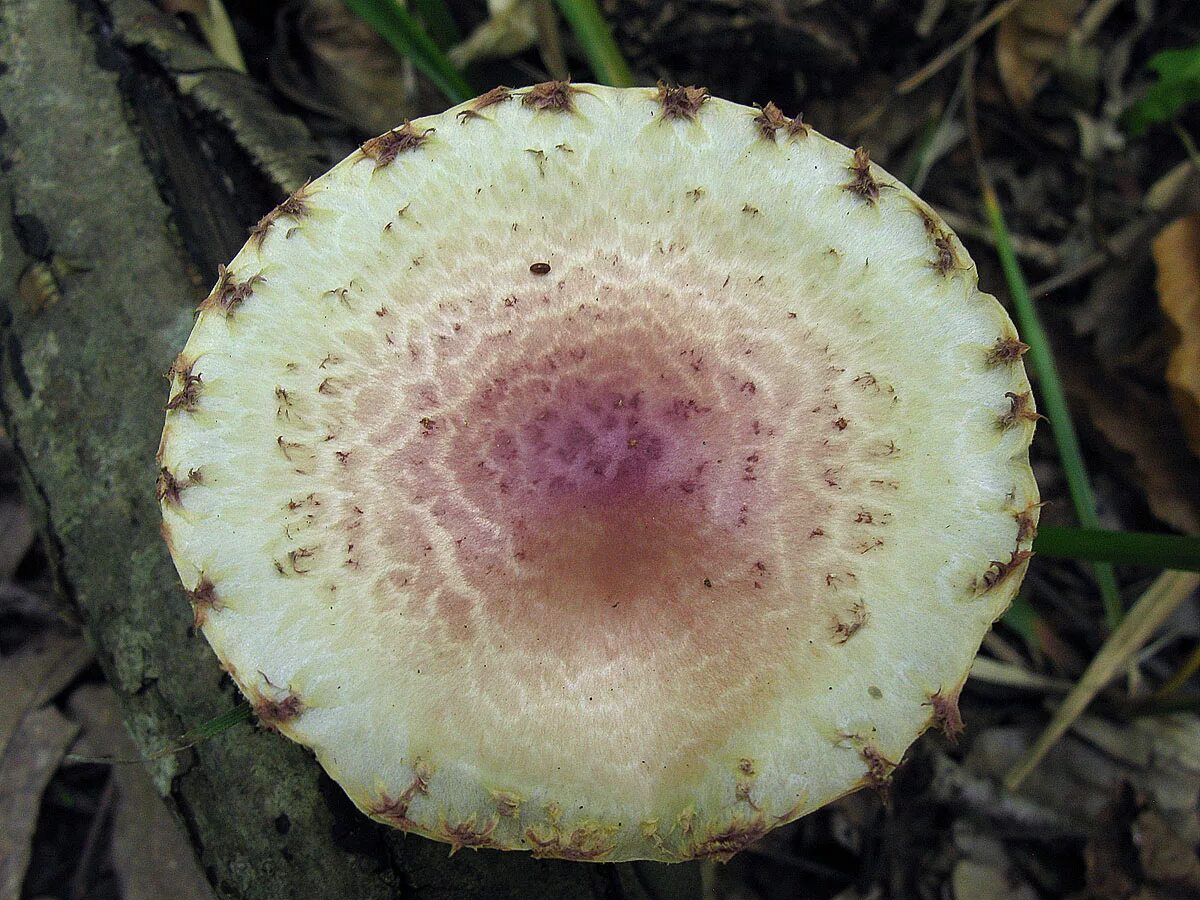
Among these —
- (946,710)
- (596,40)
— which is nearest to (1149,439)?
(946,710)

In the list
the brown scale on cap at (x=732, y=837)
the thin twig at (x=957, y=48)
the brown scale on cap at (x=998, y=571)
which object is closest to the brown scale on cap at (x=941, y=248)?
the brown scale on cap at (x=998, y=571)

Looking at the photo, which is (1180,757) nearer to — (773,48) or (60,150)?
(773,48)

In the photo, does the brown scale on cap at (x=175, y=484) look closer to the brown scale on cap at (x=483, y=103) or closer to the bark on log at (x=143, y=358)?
the bark on log at (x=143, y=358)

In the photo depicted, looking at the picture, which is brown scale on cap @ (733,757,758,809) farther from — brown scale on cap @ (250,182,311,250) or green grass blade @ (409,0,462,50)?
green grass blade @ (409,0,462,50)

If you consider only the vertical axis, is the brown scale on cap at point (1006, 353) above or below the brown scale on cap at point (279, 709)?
above

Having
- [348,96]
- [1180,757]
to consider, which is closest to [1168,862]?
[1180,757]

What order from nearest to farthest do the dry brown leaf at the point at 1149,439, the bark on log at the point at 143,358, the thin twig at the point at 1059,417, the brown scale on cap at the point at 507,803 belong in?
1. the brown scale on cap at the point at 507,803
2. the bark on log at the point at 143,358
3. the thin twig at the point at 1059,417
4. the dry brown leaf at the point at 1149,439

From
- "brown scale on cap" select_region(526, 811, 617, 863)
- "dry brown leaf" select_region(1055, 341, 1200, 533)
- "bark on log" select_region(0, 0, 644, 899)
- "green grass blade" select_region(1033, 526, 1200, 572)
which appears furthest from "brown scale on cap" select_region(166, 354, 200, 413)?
"dry brown leaf" select_region(1055, 341, 1200, 533)
